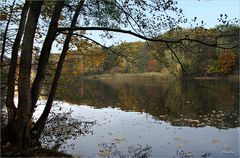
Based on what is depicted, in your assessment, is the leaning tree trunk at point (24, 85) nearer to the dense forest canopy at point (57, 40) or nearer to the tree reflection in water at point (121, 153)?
the dense forest canopy at point (57, 40)

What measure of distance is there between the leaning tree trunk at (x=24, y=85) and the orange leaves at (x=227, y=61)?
64.8 m

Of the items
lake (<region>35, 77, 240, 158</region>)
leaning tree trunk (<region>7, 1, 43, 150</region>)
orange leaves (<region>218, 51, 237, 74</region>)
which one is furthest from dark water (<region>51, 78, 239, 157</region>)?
orange leaves (<region>218, 51, 237, 74</region>)

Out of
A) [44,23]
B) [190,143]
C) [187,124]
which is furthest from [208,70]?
[44,23]

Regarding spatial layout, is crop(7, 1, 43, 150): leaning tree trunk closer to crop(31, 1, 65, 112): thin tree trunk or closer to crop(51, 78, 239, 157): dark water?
crop(31, 1, 65, 112): thin tree trunk

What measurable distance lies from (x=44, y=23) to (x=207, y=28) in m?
5.51

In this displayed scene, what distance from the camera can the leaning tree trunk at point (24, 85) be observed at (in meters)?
8.42

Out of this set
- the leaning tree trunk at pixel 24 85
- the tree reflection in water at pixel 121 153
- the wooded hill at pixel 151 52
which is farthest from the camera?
the tree reflection in water at pixel 121 153

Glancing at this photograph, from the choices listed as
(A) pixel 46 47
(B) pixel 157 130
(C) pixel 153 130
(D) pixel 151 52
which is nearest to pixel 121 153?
(D) pixel 151 52

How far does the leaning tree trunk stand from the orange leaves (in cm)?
6482

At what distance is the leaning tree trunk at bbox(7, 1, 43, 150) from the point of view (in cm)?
842

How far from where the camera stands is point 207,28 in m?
8.95

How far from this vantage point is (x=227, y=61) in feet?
227

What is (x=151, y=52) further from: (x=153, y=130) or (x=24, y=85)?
(x=153, y=130)

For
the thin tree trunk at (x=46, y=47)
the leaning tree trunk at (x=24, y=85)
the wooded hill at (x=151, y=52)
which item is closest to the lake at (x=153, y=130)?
the wooded hill at (x=151, y=52)
